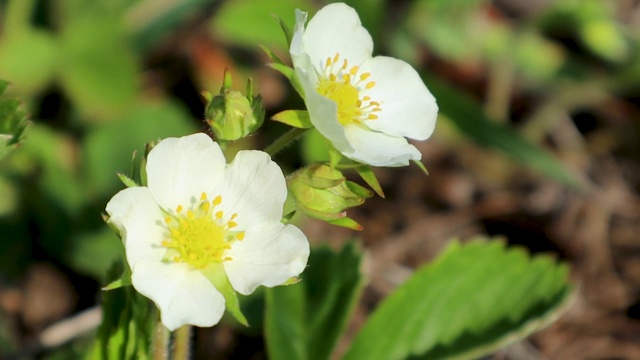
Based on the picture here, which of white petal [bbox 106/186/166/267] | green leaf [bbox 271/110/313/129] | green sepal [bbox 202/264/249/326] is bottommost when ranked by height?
green sepal [bbox 202/264/249/326]

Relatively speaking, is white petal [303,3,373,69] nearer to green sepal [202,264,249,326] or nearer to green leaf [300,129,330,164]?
green sepal [202,264,249,326]

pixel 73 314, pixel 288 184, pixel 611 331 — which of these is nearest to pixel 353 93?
pixel 288 184

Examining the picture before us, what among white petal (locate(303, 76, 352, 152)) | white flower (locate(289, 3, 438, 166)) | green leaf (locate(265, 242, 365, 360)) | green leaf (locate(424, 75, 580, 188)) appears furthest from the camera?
green leaf (locate(424, 75, 580, 188))

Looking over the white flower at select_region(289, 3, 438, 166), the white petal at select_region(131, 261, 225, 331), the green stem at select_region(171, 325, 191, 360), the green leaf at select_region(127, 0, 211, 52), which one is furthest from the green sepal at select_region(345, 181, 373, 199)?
the green leaf at select_region(127, 0, 211, 52)

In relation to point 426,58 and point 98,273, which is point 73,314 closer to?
point 98,273

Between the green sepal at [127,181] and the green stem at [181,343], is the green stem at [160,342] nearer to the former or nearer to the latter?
the green stem at [181,343]

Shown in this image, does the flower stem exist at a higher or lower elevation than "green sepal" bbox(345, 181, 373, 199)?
higher

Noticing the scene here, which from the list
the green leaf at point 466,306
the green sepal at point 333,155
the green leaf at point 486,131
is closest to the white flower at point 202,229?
the green sepal at point 333,155

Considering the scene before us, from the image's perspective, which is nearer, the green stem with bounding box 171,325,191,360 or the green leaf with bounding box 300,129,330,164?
the green stem with bounding box 171,325,191,360
